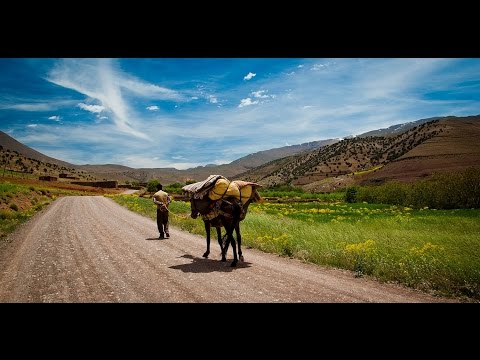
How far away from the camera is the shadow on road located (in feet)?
29.0

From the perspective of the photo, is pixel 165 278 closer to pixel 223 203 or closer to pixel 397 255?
pixel 223 203

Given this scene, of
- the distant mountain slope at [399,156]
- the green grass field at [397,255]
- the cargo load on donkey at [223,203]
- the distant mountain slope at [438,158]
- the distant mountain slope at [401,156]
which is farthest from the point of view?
the distant mountain slope at [399,156]

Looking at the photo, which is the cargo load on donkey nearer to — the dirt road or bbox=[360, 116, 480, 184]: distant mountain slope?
the dirt road

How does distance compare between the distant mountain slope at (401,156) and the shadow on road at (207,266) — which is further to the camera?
the distant mountain slope at (401,156)

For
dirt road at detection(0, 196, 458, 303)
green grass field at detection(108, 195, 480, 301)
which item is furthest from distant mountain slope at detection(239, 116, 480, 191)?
dirt road at detection(0, 196, 458, 303)

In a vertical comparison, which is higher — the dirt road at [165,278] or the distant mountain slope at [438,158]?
the distant mountain slope at [438,158]

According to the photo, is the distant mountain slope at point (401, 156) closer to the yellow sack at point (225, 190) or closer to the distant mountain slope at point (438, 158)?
the distant mountain slope at point (438, 158)

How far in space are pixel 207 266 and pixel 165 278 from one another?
1.71 meters

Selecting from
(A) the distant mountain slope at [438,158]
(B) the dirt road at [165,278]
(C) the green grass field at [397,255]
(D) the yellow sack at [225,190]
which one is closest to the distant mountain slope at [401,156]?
(A) the distant mountain slope at [438,158]

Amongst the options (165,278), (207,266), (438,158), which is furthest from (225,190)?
(438,158)

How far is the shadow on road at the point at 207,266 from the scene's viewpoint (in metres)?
8.83
